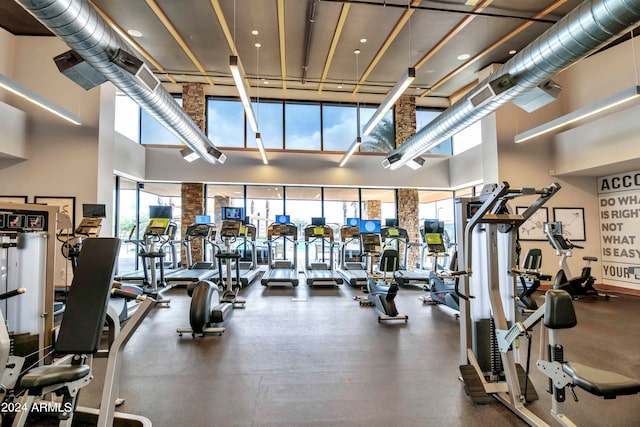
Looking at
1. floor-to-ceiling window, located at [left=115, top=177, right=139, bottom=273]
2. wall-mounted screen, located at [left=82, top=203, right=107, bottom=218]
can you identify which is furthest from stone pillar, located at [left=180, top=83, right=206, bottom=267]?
wall-mounted screen, located at [left=82, top=203, right=107, bottom=218]

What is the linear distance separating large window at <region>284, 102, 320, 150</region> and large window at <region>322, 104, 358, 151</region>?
238 millimetres

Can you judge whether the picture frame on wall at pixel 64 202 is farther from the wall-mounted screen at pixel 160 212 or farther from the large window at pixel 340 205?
the large window at pixel 340 205

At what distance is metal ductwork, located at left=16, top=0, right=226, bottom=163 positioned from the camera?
3211mm

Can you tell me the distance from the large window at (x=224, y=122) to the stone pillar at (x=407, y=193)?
17.3 ft

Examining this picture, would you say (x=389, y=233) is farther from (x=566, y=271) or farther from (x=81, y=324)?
(x=81, y=324)

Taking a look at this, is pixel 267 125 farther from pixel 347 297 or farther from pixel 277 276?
pixel 347 297

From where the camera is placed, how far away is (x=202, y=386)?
2785 millimetres

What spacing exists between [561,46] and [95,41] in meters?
5.88

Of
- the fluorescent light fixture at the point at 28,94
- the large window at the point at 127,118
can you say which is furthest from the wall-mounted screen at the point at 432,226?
the large window at the point at 127,118

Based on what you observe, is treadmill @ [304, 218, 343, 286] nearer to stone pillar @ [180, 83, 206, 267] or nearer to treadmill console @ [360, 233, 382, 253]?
treadmill console @ [360, 233, 382, 253]

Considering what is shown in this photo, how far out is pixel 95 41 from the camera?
379cm

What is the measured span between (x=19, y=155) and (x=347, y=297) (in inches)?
296

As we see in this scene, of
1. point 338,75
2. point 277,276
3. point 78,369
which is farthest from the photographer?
point 338,75

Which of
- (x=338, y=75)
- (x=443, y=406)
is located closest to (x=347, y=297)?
(x=443, y=406)
